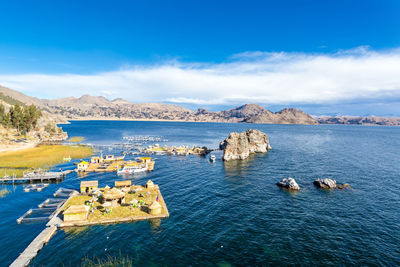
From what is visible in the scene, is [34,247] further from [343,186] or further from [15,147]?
[15,147]

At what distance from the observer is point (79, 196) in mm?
46750

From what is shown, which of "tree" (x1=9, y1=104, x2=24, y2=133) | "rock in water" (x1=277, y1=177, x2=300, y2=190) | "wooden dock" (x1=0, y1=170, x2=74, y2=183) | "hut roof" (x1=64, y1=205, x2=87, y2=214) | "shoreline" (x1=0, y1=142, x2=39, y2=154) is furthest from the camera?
"tree" (x1=9, y1=104, x2=24, y2=133)

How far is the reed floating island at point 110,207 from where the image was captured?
117 feet

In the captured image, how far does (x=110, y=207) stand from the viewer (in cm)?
4012

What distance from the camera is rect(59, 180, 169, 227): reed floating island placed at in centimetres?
3575

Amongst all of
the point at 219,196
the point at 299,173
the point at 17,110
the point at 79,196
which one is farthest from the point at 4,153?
the point at 299,173

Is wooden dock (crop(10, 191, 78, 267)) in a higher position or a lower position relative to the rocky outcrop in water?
lower

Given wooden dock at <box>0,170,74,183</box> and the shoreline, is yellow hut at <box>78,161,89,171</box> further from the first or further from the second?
the shoreline

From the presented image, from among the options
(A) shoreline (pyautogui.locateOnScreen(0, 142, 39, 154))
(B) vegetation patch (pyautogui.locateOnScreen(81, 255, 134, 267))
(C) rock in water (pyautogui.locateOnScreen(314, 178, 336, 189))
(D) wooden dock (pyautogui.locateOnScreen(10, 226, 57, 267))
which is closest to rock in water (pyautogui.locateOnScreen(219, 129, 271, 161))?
(C) rock in water (pyautogui.locateOnScreen(314, 178, 336, 189))

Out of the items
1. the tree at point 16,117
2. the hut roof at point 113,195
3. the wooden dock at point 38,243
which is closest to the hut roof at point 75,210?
the wooden dock at point 38,243

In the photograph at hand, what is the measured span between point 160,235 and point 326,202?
37.7m

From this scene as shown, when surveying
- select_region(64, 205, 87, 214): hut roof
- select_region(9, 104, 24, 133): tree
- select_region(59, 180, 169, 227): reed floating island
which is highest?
select_region(9, 104, 24, 133): tree

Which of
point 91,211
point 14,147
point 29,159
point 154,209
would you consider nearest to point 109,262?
point 154,209

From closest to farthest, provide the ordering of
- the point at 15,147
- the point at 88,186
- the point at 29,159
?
the point at 88,186, the point at 29,159, the point at 15,147
